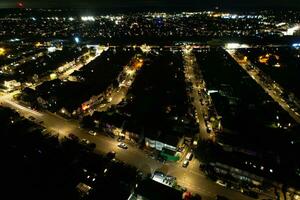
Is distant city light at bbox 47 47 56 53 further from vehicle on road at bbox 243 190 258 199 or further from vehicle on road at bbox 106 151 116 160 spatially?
vehicle on road at bbox 243 190 258 199

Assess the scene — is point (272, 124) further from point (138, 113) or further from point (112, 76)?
point (112, 76)

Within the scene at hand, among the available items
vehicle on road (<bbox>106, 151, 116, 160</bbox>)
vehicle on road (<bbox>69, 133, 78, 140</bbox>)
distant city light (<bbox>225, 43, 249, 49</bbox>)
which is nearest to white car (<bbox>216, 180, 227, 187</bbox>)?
vehicle on road (<bbox>106, 151, 116, 160</bbox>)

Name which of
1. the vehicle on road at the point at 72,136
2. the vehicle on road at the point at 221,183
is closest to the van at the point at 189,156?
the vehicle on road at the point at 221,183

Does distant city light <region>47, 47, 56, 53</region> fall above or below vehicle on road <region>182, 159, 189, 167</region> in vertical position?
above

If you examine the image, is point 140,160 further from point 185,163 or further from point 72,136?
point 72,136

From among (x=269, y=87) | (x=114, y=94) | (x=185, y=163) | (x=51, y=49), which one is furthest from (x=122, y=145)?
(x=51, y=49)

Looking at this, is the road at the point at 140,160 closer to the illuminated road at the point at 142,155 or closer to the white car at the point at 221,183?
the illuminated road at the point at 142,155

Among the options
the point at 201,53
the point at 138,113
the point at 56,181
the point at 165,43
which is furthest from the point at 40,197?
the point at 165,43

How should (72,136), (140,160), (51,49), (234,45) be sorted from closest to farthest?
1. (140,160)
2. (72,136)
3. (51,49)
4. (234,45)
